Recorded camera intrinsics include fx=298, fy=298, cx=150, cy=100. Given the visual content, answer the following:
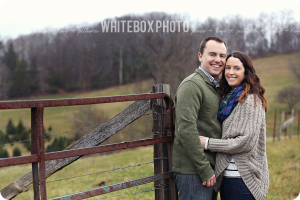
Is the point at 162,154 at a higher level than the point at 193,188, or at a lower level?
higher

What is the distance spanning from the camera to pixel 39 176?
203 centimetres

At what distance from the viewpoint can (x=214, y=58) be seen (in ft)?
8.02

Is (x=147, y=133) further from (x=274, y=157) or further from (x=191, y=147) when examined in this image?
(x=191, y=147)

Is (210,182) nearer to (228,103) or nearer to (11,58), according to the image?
(228,103)

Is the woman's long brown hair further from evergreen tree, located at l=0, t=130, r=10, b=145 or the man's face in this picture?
evergreen tree, located at l=0, t=130, r=10, b=145

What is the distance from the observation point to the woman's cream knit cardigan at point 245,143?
→ 224 cm

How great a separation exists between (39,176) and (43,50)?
152ft

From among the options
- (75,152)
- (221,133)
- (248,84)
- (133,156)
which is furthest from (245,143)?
(133,156)

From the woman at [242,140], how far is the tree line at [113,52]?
29.4m

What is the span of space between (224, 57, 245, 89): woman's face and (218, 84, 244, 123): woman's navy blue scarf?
0.19ft

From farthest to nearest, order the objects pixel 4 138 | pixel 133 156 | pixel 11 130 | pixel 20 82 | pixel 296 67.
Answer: pixel 20 82
pixel 296 67
pixel 11 130
pixel 4 138
pixel 133 156

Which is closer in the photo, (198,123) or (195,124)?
(195,124)

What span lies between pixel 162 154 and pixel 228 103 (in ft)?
2.48

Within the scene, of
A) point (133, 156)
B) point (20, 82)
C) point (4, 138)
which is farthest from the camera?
point (20, 82)
